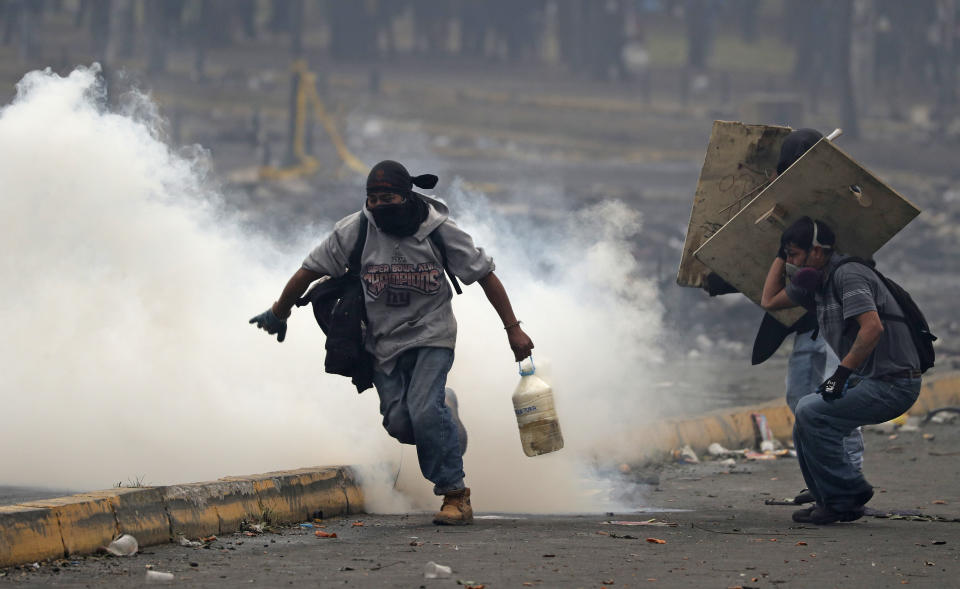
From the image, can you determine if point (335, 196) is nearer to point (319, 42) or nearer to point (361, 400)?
point (361, 400)

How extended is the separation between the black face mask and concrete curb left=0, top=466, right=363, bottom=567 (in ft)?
3.55

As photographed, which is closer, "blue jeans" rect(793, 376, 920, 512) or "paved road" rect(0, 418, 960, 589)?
"paved road" rect(0, 418, 960, 589)

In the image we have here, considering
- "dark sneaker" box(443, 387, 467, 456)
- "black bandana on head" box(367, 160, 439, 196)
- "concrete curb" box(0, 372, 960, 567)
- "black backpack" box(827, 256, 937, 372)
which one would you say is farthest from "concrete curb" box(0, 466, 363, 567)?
"black backpack" box(827, 256, 937, 372)

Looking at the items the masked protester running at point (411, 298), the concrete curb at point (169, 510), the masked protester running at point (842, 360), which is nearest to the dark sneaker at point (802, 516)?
the masked protester running at point (842, 360)

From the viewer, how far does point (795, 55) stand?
44812mm

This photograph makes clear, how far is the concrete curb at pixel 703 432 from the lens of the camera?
28.1 feet

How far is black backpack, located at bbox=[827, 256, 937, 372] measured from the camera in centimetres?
573

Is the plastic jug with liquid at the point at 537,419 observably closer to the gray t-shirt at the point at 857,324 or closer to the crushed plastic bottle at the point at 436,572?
the gray t-shirt at the point at 857,324

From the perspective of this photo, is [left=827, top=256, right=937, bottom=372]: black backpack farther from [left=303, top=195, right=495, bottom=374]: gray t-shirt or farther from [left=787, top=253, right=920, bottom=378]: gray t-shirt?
[left=303, top=195, right=495, bottom=374]: gray t-shirt

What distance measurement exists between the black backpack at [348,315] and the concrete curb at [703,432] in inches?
117

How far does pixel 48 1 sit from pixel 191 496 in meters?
35.6

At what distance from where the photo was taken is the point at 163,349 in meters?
7.21

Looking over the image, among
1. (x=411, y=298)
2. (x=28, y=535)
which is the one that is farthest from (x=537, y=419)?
(x=28, y=535)

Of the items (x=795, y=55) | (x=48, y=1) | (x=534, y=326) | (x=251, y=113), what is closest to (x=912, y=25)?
(x=795, y=55)
